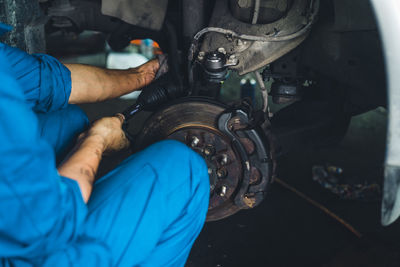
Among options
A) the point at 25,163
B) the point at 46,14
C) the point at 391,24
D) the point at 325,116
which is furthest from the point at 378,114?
the point at 25,163

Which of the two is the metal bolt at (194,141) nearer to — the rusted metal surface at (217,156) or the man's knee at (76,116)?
the rusted metal surface at (217,156)

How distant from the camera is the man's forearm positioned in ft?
1.85

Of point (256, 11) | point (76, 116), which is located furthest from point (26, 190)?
point (256, 11)

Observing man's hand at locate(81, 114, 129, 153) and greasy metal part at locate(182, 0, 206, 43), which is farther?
greasy metal part at locate(182, 0, 206, 43)

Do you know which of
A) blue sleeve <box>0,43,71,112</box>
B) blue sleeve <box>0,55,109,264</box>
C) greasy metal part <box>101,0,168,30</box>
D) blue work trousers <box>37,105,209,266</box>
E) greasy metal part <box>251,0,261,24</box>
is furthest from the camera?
greasy metal part <box>101,0,168,30</box>

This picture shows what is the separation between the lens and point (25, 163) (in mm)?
425

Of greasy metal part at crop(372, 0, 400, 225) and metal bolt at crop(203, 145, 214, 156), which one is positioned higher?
greasy metal part at crop(372, 0, 400, 225)

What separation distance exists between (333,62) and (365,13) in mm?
155

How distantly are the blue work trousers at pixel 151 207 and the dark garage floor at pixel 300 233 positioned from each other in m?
0.40

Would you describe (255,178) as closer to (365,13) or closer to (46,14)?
(365,13)

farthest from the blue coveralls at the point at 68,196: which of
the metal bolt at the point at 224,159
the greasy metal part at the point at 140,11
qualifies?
the greasy metal part at the point at 140,11

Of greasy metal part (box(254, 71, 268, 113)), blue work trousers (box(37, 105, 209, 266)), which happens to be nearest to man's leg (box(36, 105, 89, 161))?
blue work trousers (box(37, 105, 209, 266))

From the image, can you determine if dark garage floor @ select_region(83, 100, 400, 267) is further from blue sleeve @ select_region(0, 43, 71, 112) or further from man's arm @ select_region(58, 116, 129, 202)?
blue sleeve @ select_region(0, 43, 71, 112)

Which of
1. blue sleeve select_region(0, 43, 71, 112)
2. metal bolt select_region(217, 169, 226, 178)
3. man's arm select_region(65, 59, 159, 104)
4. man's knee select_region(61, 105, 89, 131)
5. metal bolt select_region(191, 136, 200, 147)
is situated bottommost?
metal bolt select_region(217, 169, 226, 178)
